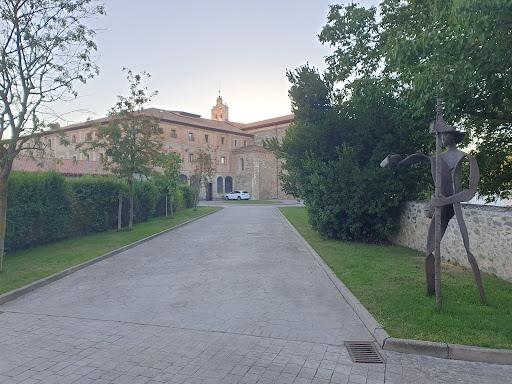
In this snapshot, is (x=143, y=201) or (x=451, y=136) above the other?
(x=451, y=136)

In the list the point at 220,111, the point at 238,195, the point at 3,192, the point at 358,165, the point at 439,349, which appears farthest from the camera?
the point at 220,111

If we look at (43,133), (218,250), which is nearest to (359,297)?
(218,250)

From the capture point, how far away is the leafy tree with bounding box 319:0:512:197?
6.80m

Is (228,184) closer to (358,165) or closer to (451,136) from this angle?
(358,165)

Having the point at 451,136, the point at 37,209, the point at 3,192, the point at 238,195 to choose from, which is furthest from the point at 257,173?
the point at 451,136

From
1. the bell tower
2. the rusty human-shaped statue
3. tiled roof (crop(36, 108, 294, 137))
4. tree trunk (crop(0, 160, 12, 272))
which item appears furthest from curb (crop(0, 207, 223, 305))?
the bell tower

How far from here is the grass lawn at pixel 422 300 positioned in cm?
443

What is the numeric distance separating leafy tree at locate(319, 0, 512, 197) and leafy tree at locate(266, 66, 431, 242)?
3.77 feet

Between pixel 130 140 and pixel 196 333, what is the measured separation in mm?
14180

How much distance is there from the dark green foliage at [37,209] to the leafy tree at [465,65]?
1111 cm

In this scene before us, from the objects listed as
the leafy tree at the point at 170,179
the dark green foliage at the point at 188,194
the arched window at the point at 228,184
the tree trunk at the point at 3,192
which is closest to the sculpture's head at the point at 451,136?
the tree trunk at the point at 3,192

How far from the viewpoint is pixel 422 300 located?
5781 millimetres

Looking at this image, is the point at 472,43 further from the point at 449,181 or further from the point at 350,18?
the point at 350,18

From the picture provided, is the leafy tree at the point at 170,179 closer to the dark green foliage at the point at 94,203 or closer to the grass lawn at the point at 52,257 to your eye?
the dark green foliage at the point at 94,203
